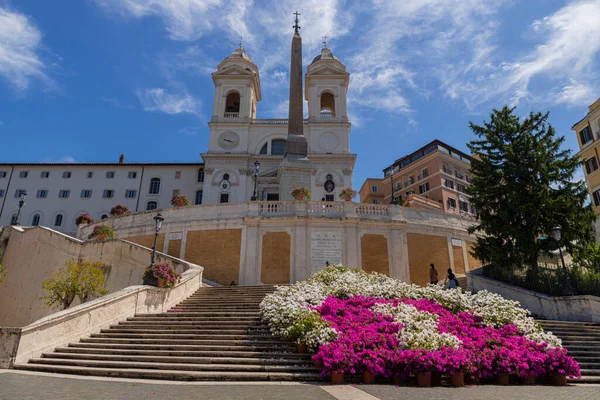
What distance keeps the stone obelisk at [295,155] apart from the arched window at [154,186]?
75.1 feet

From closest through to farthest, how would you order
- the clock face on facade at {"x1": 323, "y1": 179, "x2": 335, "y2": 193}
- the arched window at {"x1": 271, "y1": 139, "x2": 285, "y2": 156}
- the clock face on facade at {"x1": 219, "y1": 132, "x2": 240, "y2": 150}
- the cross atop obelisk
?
the cross atop obelisk < the clock face on facade at {"x1": 323, "y1": 179, "x2": 335, "y2": 193} < the clock face on facade at {"x1": 219, "y1": 132, "x2": 240, "y2": 150} < the arched window at {"x1": 271, "y1": 139, "x2": 285, "y2": 156}

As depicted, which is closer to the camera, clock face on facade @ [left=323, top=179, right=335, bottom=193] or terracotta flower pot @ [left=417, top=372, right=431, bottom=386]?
terracotta flower pot @ [left=417, top=372, right=431, bottom=386]

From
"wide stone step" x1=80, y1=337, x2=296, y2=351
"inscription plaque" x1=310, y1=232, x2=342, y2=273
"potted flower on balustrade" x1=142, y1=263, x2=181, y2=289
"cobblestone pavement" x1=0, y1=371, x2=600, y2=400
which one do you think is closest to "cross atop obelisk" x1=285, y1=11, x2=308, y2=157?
"inscription plaque" x1=310, y1=232, x2=342, y2=273

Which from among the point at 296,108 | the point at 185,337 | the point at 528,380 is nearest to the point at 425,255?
the point at 528,380

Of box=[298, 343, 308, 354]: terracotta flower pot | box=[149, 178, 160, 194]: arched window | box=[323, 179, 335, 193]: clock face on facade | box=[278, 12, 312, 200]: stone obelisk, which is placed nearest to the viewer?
box=[298, 343, 308, 354]: terracotta flower pot

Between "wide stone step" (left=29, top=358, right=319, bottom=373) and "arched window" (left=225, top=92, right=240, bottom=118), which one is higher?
"arched window" (left=225, top=92, right=240, bottom=118)

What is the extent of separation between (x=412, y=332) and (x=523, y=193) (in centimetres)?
1126

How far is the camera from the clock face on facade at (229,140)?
152ft

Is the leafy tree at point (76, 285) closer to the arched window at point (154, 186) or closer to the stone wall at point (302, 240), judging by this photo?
the stone wall at point (302, 240)

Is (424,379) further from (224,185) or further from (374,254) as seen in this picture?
(224,185)

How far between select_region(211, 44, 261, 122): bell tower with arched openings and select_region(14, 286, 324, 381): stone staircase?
126ft

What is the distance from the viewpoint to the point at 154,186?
49.2 m

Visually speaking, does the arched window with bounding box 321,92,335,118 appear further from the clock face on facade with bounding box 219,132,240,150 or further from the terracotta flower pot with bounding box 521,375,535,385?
the terracotta flower pot with bounding box 521,375,535,385

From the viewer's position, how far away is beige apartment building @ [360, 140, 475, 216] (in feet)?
170
